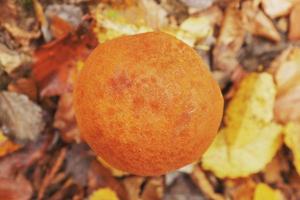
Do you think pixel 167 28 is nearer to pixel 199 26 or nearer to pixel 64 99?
pixel 199 26

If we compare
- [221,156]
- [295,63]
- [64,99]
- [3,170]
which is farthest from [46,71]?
[295,63]

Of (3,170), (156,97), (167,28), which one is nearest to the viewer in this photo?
(156,97)

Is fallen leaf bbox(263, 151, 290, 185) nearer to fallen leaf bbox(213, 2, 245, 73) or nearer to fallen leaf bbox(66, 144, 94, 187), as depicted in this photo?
fallen leaf bbox(213, 2, 245, 73)

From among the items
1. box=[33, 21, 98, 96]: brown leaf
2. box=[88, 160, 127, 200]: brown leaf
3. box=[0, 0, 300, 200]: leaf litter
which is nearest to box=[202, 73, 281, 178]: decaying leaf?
box=[0, 0, 300, 200]: leaf litter

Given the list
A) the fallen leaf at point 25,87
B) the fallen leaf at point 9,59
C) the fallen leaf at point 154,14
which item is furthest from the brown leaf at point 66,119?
the fallen leaf at point 154,14

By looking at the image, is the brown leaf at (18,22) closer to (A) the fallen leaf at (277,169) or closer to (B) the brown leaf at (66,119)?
(B) the brown leaf at (66,119)
